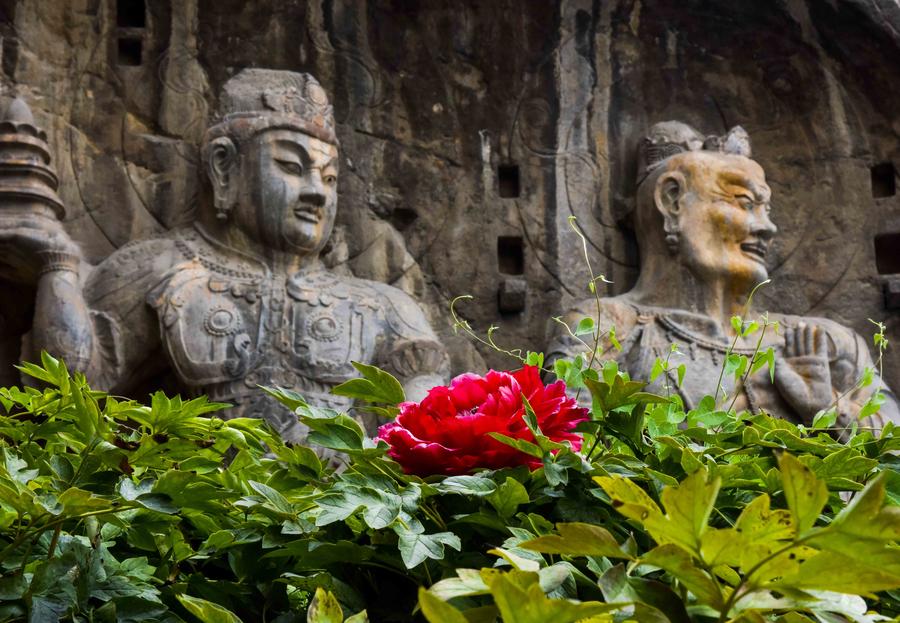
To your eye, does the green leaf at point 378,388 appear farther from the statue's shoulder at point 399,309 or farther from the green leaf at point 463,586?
the statue's shoulder at point 399,309

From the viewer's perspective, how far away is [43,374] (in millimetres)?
2383

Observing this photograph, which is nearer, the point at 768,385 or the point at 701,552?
the point at 701,552

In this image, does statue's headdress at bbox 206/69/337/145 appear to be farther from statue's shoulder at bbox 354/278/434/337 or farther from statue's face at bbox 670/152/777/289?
statue's face at bbox 670/152/777/289

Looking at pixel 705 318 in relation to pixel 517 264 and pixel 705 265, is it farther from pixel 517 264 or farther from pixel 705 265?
pixel 517 264

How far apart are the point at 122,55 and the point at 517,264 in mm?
1601

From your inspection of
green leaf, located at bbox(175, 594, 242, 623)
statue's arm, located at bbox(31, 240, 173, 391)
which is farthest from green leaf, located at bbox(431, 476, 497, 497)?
statue's arm, located at bbox(31, 240, 173, 391)

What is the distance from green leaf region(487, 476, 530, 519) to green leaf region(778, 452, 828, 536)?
52cm

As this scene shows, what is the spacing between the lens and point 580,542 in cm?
170

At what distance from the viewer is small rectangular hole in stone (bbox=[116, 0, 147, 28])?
245 inches

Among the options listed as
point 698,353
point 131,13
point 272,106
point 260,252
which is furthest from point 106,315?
point 698,353

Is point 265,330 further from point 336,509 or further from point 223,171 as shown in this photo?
point 336,509

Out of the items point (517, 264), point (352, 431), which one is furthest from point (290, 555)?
point (517, 264)

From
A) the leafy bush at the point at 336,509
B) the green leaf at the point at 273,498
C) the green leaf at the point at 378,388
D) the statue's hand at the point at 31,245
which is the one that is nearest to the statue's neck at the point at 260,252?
the statue's hand at the point at 31,245

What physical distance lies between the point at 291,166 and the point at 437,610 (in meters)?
4.09
